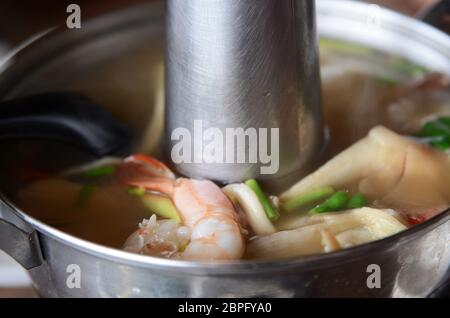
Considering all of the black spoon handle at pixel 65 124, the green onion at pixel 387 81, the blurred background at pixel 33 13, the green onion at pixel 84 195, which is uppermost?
the blurred background at pixel 33 13

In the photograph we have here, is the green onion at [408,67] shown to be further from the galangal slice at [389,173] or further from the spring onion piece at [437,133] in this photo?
the galangal slice at [389,173]

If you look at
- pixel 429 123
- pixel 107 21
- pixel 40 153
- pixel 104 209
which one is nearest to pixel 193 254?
pixel 104 209

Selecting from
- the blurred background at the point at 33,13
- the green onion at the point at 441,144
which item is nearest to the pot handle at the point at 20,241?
the green onion at the point at 441,144

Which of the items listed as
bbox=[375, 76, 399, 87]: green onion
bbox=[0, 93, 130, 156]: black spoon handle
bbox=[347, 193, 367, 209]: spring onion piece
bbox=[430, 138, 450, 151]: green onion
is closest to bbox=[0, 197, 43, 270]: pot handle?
bbox=[0, 93, 130, 156]: black spoon handle

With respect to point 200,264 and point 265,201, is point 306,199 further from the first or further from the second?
point 200,264

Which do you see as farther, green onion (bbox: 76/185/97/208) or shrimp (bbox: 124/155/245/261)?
green onion (bbox: 76/185/97/208)

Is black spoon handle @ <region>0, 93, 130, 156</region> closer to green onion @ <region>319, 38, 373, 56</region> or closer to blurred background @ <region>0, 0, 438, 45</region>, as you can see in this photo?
green onion @ <region>319, 38, 373, 56</region>

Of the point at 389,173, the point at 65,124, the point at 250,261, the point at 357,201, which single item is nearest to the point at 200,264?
the point at 250,261
